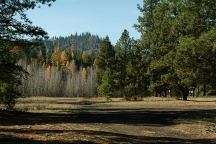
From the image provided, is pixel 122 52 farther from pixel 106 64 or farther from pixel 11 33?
pixel 11 33

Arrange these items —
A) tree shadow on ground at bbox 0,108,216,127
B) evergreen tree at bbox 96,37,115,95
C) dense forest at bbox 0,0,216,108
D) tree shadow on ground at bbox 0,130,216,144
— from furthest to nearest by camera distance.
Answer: evergreen tree at bbox 96,37,115,95, dense forest at bbox 0,0,216,108, tree shadow on ground at bbox 0,108,216,127, tree shadow on ground at bbox 0,130,216,144

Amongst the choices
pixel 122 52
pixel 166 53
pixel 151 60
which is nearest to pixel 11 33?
pixel 166 53

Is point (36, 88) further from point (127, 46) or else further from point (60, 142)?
point (60, 142)

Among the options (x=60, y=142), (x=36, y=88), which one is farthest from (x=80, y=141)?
(x=36, y=88)

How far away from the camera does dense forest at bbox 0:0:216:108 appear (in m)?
33.2

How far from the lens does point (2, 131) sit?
869 inches

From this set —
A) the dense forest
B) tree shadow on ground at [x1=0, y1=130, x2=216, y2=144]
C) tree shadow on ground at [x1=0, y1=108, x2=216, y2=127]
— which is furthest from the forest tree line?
tree shadow on ground at [x1=0, y1=130, x2=216, y2=144]

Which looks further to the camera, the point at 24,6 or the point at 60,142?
the point at 24,6

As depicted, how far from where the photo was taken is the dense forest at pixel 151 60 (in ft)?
109

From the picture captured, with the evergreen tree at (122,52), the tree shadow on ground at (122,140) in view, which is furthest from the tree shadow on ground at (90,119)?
the evergreen tree at (122,52)

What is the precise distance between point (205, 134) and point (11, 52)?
12522mm

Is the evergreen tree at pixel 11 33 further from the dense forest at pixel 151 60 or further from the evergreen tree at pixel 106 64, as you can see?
the evergreen tree at pixel 106 64

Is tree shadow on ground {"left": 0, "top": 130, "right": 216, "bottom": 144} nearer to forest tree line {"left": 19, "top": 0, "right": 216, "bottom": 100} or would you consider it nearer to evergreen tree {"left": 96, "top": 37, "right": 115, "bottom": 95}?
forest tree line {"left": 19, "top": 0, "right": 216, "bottom": 100}

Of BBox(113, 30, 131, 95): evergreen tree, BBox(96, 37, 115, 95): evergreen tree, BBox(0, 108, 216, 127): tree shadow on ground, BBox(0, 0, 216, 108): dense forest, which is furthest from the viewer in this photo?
BBox(113, 30, 131, 95): evergreen tree
